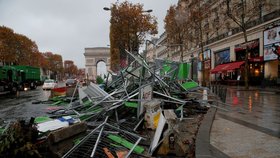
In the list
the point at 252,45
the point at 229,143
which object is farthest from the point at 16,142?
the point at 252,45

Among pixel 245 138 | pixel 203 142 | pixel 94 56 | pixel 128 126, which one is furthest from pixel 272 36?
pixel 94 56

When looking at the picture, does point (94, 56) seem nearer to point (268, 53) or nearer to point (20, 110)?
point (268, 53)

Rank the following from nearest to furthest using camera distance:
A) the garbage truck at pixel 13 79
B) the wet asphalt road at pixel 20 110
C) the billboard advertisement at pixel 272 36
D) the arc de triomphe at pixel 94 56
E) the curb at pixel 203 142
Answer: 1. the curb at pixel 203 142
2. the wet asphalt road at pixel 20 110
3. the garbage truck at pixel 13 79
4. the billboard advertisement at pixel 272 36
5. the arc de triomphe at pixel 94 56

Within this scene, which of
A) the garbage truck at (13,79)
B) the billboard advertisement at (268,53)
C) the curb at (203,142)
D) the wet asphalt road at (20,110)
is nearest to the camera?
the curb at (203,142)

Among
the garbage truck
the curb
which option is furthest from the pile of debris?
the garbage truck

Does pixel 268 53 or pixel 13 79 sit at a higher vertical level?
pixel 268 53

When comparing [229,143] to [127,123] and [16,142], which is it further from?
[16,142]

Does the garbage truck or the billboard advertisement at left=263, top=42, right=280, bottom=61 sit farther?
the billboard advertisement at left=263, top=42, right=280, bottom=61

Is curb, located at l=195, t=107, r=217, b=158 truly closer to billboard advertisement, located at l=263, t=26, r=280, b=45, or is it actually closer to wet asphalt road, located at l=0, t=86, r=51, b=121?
wet asphalt road, located at l=0, t=86, r=51, b=121

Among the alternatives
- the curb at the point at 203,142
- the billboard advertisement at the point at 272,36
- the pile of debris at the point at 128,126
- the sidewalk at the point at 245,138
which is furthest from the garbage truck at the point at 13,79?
the billboard advertisement at the point at 272,36

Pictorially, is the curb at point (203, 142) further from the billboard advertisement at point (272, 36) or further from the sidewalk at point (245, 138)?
the billboard advertisement at point (272, 36)

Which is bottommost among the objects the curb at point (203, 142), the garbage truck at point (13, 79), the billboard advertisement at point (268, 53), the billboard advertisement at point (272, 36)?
the curb at point (203, 142)

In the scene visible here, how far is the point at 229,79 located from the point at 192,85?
84.5 ft

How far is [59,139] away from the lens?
14.9 ft
